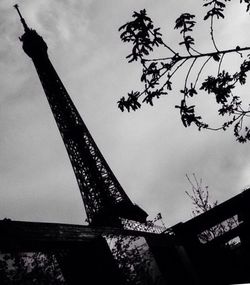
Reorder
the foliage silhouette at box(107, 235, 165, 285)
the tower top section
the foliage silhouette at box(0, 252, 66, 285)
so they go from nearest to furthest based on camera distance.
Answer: the foliage silhouette at box(0, 252, 66, 285) → the foliage silhouette at box(107, 235, 165, 285) → the tower top section

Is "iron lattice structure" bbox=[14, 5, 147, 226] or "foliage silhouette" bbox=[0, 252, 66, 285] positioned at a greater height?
"iron lattice structure" bbox=[14, 5, 147, 226]

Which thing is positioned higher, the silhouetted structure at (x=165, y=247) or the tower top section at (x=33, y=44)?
the tower top section at (x=33, y=44)

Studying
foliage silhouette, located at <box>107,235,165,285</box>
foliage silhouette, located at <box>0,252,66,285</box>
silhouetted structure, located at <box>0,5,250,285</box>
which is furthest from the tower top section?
→ foliage silhouette, located at <box>0,252,66,285</box>

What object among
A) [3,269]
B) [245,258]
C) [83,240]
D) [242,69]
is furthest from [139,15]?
[245,258]

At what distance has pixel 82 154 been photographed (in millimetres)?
23203

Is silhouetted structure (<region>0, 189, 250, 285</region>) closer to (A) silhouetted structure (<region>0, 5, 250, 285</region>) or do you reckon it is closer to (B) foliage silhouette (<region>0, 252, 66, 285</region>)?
(A) silhouetted structure (<region>0, 5, 250, 285</region>)

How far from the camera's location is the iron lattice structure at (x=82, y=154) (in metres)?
20.0

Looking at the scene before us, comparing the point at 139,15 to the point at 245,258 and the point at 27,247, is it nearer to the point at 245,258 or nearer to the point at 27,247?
the point at 27,247

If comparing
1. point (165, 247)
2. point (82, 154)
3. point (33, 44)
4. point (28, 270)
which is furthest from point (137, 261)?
point (33, 44)

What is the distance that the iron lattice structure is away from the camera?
2000 centimetres

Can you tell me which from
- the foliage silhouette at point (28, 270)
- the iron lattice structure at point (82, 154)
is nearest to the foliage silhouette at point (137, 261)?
the foliage silhouette at point (28, 270)

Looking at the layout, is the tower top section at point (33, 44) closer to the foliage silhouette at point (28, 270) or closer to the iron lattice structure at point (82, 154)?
the iron lattice structure at point (82, 154)

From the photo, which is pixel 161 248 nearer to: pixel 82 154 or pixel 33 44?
pixel 82 154

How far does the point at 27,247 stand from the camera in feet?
9.20
